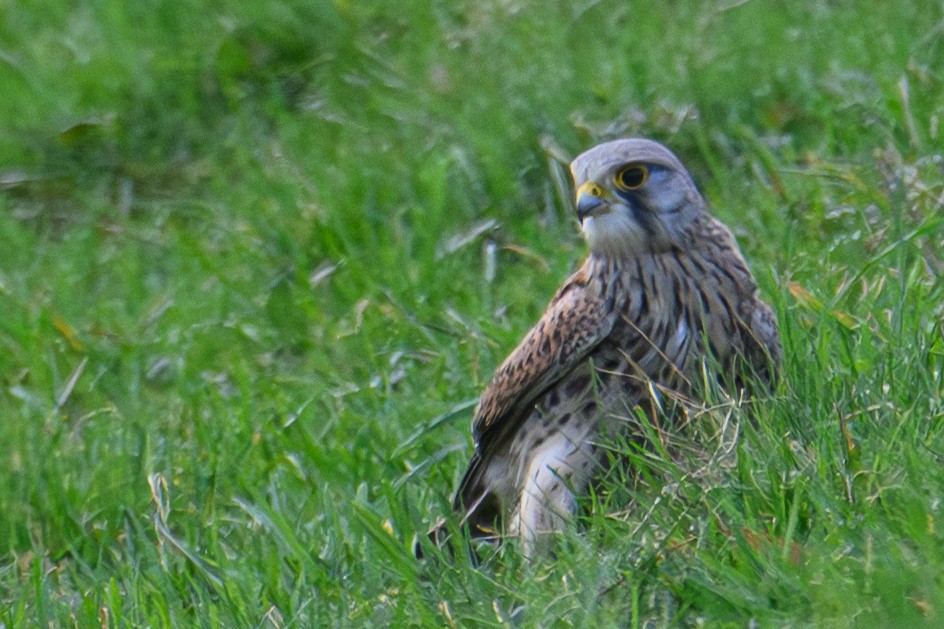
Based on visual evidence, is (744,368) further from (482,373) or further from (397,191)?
(397,191)

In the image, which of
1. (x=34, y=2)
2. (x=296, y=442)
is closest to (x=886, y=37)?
(x=296, y=442)

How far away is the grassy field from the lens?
349 centimetres

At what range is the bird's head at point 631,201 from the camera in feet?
14.4

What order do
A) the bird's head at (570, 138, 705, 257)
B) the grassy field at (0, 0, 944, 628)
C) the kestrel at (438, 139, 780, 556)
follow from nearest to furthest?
the grassy field at (0, 0, 944, 628) → the kestrel at (438, 139, 780, 556) → the bird's head at (570, 138, 705, 257)

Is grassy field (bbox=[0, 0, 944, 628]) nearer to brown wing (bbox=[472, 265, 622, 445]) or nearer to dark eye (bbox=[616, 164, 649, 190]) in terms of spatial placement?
brown wing (bbox=[472, 265, 622, 445])

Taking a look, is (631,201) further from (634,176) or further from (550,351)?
(550,351)

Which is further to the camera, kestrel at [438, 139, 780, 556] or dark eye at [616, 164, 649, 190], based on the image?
dark eye at [616, 164, 649, 190]

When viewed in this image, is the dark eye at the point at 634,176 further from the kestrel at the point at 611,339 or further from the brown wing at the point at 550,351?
the brown wing at the point at 550,351

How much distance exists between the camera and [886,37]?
6004 mm

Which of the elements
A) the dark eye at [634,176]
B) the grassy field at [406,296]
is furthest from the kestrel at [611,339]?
the grassy field at [406,296]

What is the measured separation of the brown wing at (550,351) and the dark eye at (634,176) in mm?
252

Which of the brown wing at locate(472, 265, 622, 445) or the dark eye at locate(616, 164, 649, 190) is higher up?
the dark eye at locate(616, 164, 649, 190)

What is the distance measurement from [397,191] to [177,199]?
120cm

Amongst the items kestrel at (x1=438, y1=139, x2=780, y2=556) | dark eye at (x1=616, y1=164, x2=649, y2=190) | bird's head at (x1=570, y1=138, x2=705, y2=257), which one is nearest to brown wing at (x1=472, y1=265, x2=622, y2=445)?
kestrel at (x1=438, y1=139, x2=780, y2=556)
